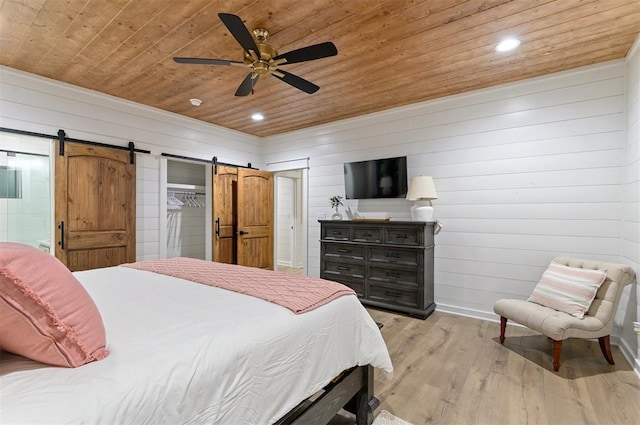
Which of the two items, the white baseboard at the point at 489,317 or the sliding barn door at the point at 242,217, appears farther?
the sliding barn door at the point at 242,217

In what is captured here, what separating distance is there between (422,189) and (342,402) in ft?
8.87

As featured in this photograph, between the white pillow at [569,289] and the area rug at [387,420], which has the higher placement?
the white pillow at [569,289]

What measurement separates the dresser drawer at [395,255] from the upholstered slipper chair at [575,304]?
1.02 meters

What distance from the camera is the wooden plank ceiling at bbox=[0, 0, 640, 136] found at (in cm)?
213

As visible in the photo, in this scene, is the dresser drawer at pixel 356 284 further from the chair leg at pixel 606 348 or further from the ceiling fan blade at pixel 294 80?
the ceiling fan blade at pixel 294 80

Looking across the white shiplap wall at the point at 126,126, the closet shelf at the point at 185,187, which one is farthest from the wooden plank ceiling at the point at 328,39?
the closet shelf at the point at 185,187

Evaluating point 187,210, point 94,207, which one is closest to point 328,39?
point 94,207

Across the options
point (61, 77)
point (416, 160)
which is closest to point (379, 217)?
point (416, 160)

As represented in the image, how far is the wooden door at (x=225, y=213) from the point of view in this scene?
477 cm

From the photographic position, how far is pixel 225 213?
194 inches

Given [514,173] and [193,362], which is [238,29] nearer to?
[193,362]

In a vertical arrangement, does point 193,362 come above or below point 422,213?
below

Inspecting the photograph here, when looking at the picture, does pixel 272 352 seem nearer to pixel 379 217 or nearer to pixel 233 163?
pixel 379 217

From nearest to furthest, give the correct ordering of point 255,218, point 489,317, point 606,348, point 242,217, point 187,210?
point 606,348, point 489,317, point 242,217, point 255,218, point 187,210
